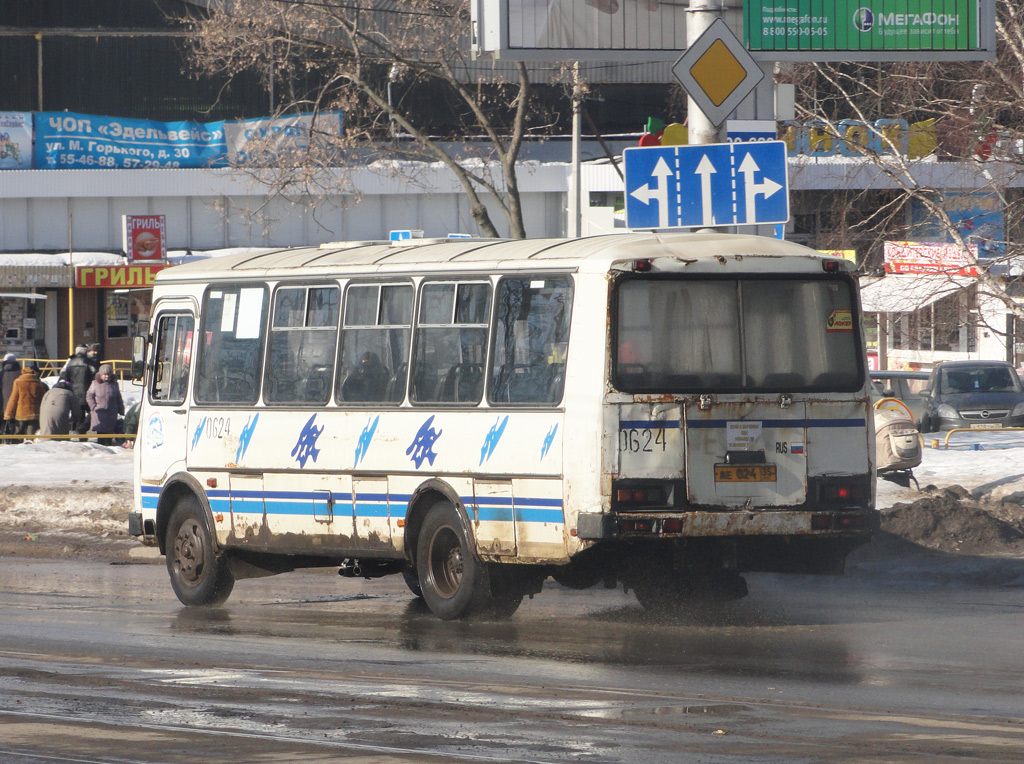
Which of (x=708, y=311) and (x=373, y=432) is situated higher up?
(x=708, y=311)

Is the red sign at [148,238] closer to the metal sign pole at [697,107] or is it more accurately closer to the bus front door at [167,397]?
the bus front door at [167,397]

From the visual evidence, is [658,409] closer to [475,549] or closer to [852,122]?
[475,549]

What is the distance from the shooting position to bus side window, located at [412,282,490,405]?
1029 centimetres

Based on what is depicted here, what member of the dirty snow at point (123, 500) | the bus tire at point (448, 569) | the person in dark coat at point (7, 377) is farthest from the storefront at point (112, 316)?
the bus tire at point (448, 569)

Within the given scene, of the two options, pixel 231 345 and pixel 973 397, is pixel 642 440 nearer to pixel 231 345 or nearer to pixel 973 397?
pixel 231 345

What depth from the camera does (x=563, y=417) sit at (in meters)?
9.65

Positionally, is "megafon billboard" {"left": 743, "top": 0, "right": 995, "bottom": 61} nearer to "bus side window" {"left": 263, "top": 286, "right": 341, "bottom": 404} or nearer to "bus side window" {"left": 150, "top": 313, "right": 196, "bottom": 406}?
"bus side window" {"left": 263, "top": 286, "right": 341, "bottom": 404}

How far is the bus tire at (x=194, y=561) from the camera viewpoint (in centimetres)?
1207

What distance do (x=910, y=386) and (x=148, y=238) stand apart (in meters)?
21.6

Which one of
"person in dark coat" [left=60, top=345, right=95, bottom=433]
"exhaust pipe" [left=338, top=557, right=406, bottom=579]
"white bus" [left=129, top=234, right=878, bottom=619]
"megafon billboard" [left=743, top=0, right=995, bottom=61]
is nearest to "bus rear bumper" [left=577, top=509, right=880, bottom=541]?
"white bus" [left=129, top=234, right=878, bottom=619]

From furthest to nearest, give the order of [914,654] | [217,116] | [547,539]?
[217,116] < [547,539] < [914,654]

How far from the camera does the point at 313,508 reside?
11.3 meters

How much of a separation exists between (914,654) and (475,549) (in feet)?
9.60

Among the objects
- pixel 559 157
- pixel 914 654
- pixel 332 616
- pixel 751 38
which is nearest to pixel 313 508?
pixel 332 616
